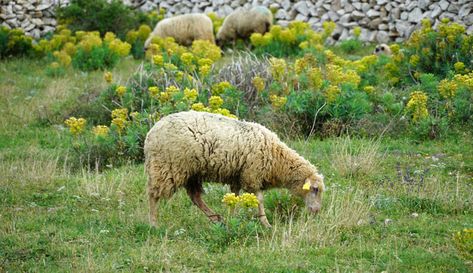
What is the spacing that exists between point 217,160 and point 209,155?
0.09 m

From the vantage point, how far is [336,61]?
1208 centimetres

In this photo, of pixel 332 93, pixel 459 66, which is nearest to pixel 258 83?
pixel 332 93

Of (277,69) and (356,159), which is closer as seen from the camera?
(356,159)

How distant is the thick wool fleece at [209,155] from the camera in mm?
7387

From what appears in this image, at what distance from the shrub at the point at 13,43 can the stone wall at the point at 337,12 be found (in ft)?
6.32

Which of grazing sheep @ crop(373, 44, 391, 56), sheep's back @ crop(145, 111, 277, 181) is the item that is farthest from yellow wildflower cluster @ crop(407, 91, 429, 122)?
grazing sheep @ crop(373, 44, 391, 56)

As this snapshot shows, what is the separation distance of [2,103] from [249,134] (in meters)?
7.92

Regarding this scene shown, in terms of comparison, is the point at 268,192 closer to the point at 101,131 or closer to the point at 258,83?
the point at 101,131

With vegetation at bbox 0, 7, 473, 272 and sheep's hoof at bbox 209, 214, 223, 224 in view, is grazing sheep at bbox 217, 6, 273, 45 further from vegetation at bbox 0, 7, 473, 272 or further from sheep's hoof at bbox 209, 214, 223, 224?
sheep's hoof at bbox 209, 214, 223, 224

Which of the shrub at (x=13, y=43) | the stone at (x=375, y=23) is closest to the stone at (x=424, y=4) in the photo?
the stone at (x=375, y=23)

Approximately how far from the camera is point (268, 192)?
27.9ft

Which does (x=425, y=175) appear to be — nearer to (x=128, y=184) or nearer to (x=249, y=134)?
(x=249, y=134)

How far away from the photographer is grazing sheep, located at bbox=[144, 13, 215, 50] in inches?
774

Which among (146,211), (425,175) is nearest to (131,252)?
(146,211)
